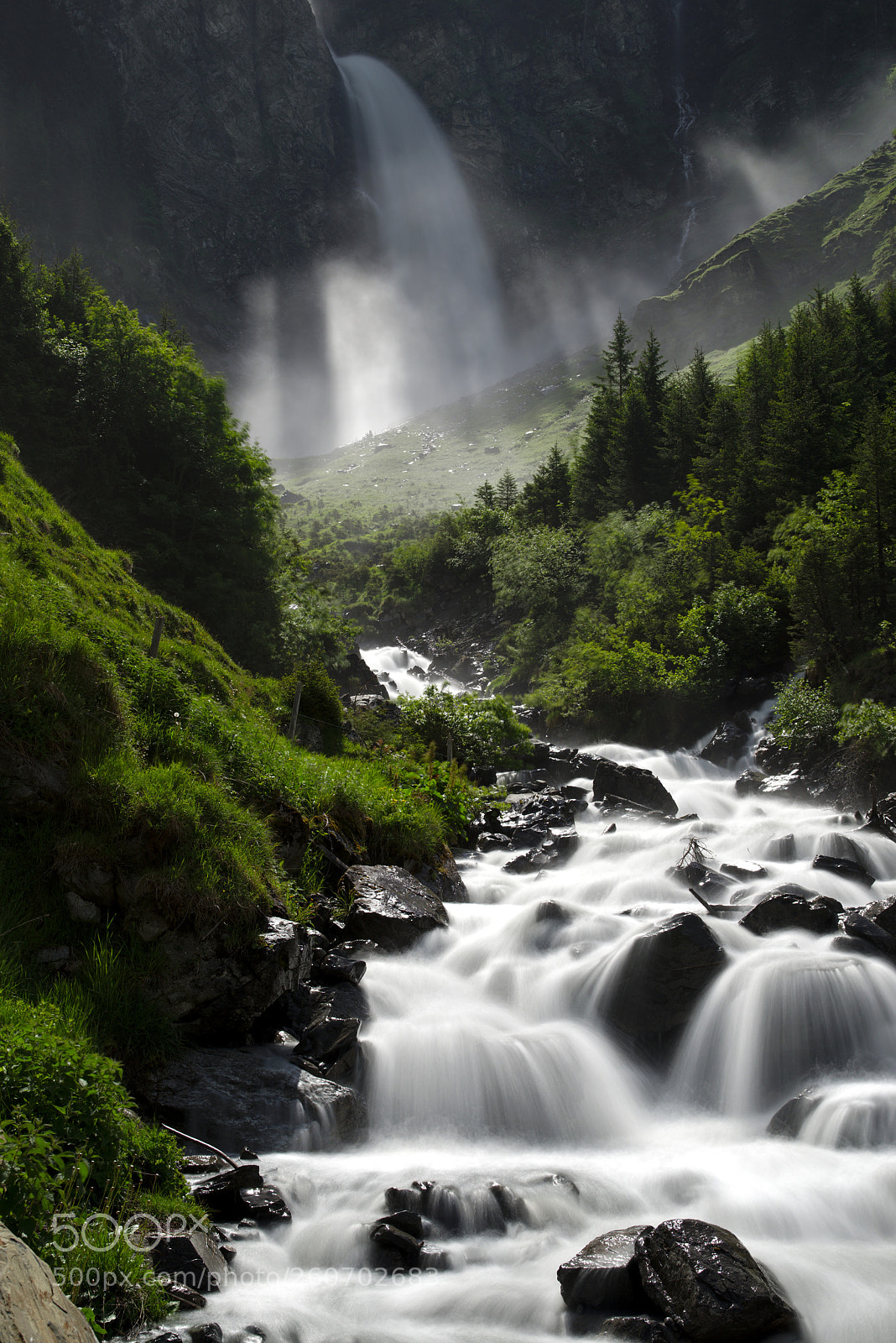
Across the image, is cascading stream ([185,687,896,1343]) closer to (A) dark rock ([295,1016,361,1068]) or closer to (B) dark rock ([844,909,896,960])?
(B) dark rock ([844,909,896,960])

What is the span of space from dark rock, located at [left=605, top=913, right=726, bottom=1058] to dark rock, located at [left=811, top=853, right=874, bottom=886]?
4.97 m

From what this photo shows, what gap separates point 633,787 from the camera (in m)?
21.3

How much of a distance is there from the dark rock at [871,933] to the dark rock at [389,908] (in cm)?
611

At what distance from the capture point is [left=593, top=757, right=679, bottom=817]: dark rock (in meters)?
20.8

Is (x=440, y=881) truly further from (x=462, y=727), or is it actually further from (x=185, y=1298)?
(x=462, y=727)

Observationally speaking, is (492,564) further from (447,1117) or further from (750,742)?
(447,1117)

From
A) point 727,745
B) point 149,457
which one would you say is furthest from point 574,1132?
point 149,457

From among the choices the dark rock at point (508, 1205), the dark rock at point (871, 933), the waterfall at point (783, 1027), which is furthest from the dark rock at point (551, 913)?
the dark rock at point (508, 1205)

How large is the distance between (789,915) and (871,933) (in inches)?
44.3

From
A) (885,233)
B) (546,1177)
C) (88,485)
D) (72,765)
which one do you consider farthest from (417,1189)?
(885,233)

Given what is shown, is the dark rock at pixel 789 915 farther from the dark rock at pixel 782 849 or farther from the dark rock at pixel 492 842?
the dark rock at pixel 492 842

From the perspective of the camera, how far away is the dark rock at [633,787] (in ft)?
68.3

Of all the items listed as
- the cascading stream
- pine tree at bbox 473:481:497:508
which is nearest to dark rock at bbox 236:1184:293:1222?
the cascading stream

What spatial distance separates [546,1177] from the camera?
22.9 ft
